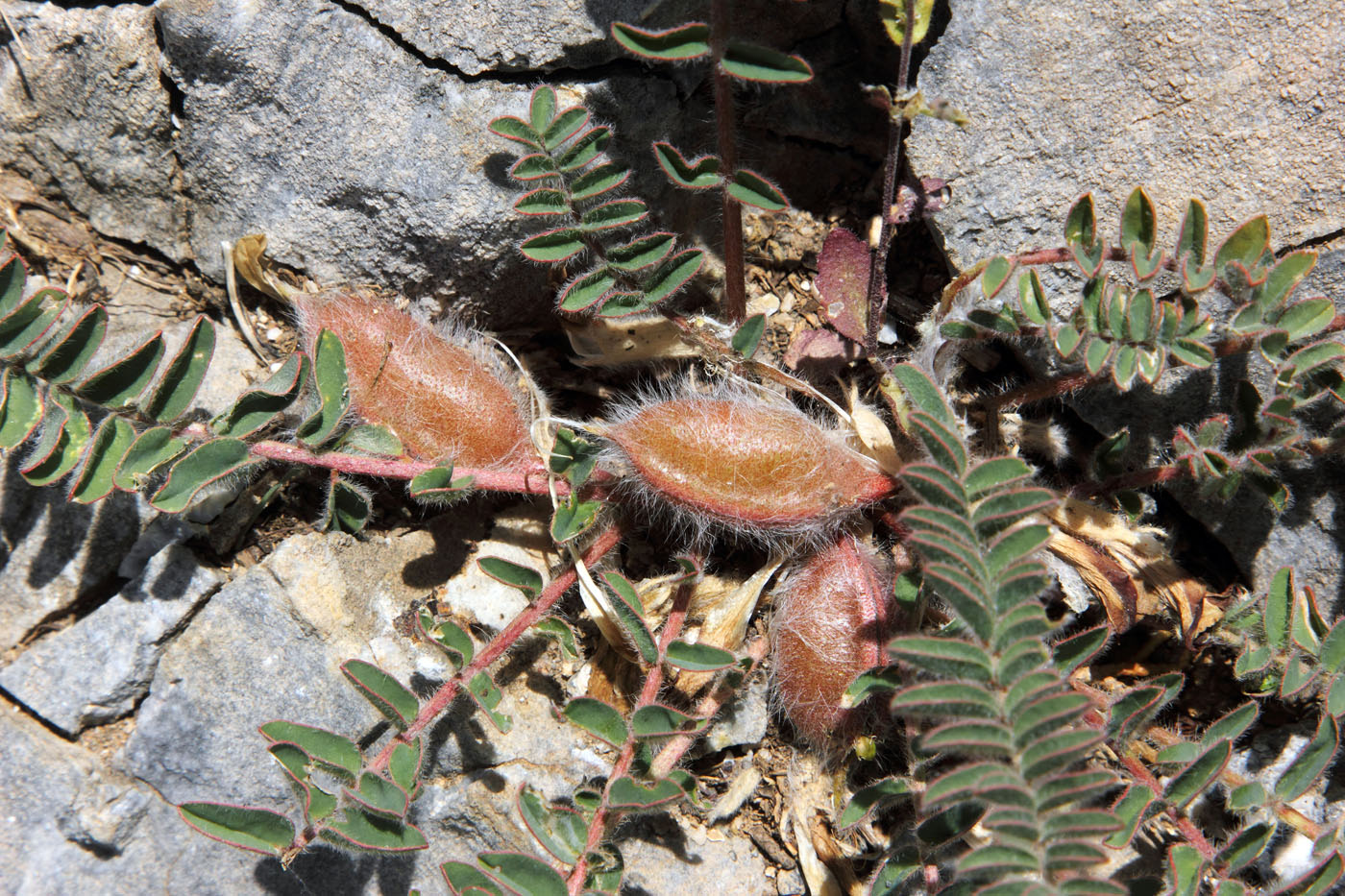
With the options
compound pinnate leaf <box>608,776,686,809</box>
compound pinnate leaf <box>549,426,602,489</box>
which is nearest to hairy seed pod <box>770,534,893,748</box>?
compound pinnate leaf <box>608,776,686,809</box>

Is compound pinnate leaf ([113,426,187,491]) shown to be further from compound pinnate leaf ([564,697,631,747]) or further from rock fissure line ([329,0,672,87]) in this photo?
rock fissure line ([329,0,672,87])

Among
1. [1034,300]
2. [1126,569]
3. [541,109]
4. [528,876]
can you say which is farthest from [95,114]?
[1126,569]

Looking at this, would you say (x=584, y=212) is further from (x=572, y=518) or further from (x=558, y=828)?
(x=558, y=828)

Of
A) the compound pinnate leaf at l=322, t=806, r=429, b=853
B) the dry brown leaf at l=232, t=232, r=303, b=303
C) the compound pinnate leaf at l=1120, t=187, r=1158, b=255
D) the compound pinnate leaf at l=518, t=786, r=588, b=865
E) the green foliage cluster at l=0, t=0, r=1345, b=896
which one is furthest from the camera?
the dry brown leaf at l=232, t=232, r=303, b=303

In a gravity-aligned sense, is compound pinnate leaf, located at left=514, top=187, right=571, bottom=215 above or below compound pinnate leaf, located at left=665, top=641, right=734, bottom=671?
above

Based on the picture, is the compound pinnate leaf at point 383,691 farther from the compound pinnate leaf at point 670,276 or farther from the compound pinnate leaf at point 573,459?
the compound pinnate leaf at point 670,276

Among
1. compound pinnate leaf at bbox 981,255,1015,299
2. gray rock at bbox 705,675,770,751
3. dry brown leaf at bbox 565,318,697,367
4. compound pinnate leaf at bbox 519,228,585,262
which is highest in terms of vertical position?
compound pinnate leaf at bbox 981,255,1015,299

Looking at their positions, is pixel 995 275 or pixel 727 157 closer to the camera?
pixel 995 275

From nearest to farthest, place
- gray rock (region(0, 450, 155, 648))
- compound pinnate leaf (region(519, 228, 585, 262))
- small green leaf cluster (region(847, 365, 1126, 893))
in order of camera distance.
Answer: small green leaf cluster (region(847, 365, 1126, 893)), compound pinnate leaf (region(519, 228, 585, 262)), gray rock (region(0, 450, 155, 648))
